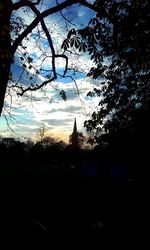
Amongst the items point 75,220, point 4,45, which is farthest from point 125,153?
point 4,45

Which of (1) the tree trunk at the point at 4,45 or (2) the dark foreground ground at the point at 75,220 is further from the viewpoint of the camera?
(2) the dark foreground ground at the point at 75,220

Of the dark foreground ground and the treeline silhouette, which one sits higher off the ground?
the treeline silhouette

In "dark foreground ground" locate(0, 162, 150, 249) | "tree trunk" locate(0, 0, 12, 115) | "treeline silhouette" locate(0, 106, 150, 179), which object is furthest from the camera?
"treeline silhouette" locate(0, 106, 150, 179)

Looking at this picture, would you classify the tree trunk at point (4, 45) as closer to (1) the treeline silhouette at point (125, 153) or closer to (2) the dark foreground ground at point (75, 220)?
(2) the dark foreground ground at point (75, 220)

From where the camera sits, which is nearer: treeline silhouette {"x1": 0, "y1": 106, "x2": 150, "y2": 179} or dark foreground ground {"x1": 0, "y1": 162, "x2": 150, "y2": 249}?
dark foreground ground {"x1": 0, "y1": 162, "x2": 150, "y2": 249}

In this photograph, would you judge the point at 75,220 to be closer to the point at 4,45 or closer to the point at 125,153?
the point at 4,45

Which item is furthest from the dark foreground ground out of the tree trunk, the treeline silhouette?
the treeline silhouette

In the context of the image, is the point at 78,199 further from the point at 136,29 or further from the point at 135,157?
the point at 135,157

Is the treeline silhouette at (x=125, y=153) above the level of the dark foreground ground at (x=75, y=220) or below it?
above

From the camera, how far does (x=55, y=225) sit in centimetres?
1004

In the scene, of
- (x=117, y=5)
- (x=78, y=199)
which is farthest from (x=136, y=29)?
(x=78, y=199)

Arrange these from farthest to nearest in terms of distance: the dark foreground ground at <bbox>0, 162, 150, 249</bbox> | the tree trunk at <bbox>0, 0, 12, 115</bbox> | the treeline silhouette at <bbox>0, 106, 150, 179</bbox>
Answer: the treeline silhouette at <bbox>0, 106, 150, 179</bbox>
the dark foreground ground at <bbox>0, 162, 150, 249</bbox>
the tree trunk at <bbox>0, 0, 12, 115</bbox>

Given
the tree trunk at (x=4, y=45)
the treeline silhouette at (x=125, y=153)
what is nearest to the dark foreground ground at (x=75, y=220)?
the tree trunk at (x=4, y=45)

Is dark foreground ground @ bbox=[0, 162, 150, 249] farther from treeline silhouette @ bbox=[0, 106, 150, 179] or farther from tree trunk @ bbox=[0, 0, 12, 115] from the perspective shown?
treeline silhouette @ bbox=[0, 106, 150, 179]
